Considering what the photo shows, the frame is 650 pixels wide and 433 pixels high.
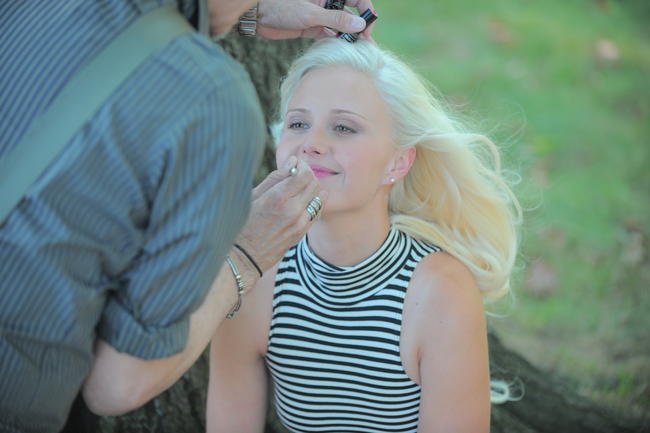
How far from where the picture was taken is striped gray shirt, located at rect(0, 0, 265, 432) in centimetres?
159

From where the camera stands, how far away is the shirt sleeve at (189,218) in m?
1.62

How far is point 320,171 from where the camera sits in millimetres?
2695

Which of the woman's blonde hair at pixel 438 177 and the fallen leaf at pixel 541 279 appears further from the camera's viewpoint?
the fallen leaf at pixel 541 279

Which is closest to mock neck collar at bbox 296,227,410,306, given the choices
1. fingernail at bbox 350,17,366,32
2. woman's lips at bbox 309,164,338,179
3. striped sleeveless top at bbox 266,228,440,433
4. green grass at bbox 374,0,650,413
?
striped sleeveless top at bbox 266,228,440,433

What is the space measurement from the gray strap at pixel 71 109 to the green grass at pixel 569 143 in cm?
223

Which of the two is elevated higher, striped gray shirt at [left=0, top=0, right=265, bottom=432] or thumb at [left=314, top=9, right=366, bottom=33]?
striped gray shirt at [left=0, top=0, right=265, bottom=432]

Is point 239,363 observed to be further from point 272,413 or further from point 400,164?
point 400,164

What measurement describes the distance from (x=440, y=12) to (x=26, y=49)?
6202mm

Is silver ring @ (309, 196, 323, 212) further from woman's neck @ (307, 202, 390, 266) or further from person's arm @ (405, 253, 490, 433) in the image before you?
person's arm @ (405, 253, 490, 433)

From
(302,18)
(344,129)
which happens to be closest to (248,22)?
(302,18)

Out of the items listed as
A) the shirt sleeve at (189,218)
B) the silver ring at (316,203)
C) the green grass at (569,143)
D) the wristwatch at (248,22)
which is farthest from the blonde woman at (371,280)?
the shirt sleeve at (189,218)

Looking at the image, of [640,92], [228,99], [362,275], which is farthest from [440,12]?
[228,99]

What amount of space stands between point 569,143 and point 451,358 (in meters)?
3.89

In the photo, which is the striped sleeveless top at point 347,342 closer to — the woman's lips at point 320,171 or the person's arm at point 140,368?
the woman's lips at point 320,171
